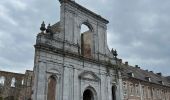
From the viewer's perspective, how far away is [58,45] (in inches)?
686

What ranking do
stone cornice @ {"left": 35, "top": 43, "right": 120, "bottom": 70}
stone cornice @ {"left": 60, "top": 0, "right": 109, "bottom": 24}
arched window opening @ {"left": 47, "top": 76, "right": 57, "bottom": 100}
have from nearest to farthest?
arched window opening @ {"left": 47, "top": 76, "right": 57, "bottom": 100} → stone cornice @ {"left": 35, "top": 43, "right": 120, "bottom": 70} → stone cornice @ {"left": 60, "top": 0, "right": 109, "bottom": 24}

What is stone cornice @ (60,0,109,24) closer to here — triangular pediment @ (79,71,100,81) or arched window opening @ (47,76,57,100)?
triangular pediment @ (79,71,100,81)

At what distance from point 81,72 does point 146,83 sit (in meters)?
19.0

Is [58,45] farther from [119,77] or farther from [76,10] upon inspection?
[119,77]

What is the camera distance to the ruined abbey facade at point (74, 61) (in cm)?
1561

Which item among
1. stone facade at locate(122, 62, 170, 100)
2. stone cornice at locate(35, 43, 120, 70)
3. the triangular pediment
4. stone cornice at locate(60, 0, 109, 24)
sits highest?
stone cornice at locate(60, 0, 109, 24)

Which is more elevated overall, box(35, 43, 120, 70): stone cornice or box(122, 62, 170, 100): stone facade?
box(35, 43, 120, 70): stone cornice

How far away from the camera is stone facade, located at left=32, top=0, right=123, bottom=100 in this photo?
620 inches

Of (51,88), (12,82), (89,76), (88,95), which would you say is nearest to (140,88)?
(88,95)

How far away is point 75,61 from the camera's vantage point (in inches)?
713

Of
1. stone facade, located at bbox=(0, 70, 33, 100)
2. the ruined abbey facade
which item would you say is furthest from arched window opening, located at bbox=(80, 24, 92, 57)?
stone facade, located at bbox=(0, 70, 33, 100)

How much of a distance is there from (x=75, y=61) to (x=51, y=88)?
140 inches

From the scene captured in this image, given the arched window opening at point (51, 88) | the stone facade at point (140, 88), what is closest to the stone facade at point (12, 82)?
the stone facade at point (140, 88)

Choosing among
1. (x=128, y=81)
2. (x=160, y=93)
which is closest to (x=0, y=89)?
(x=128, y=81)
